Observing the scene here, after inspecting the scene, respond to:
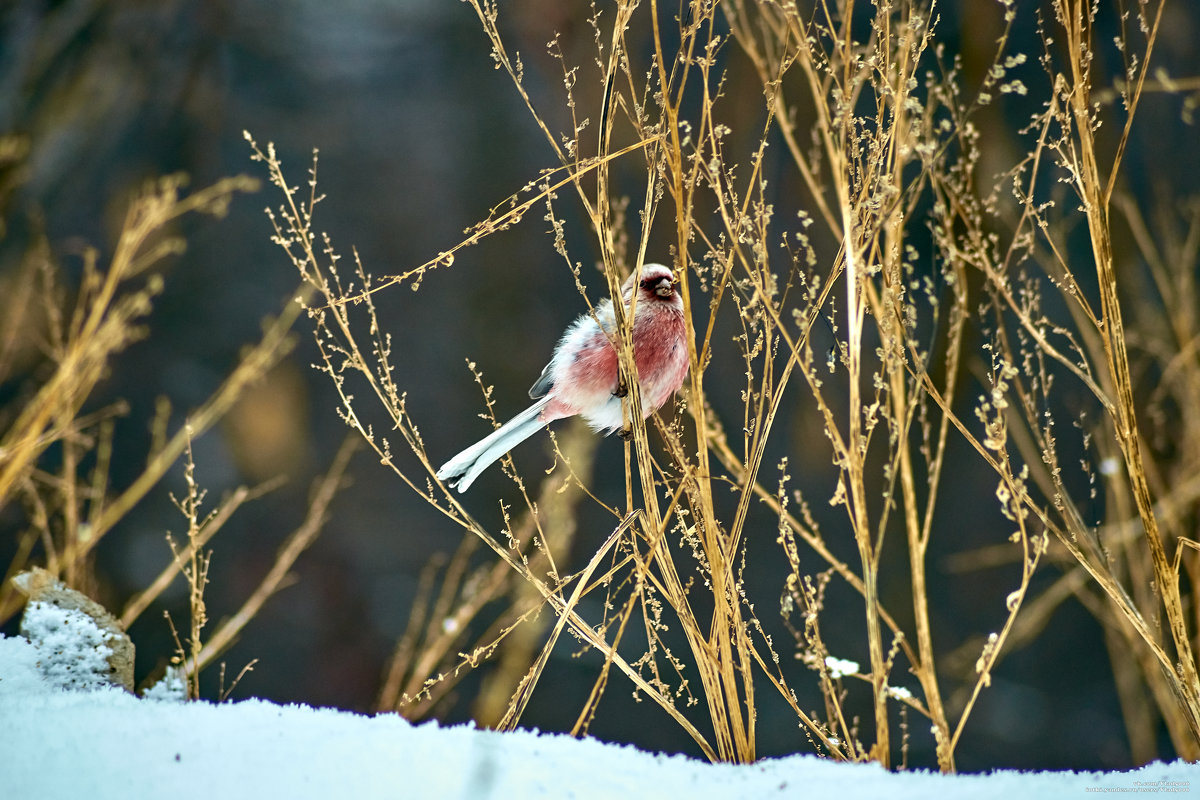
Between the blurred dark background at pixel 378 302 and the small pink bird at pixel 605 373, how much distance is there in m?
1.06

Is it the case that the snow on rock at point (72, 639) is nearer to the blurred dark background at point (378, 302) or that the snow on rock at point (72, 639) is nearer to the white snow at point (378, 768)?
the white snow at point (378, 768)

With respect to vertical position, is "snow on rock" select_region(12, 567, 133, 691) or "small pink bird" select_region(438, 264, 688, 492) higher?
"small pink bird" select_region(438, 264, 688, 492)

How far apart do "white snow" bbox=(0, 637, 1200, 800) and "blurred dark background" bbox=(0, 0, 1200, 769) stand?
141 cm

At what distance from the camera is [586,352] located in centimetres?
140

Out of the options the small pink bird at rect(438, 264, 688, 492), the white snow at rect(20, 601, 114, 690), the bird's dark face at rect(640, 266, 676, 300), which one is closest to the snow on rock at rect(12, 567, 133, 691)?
the white snow at rect(20, 601, 114, 690)

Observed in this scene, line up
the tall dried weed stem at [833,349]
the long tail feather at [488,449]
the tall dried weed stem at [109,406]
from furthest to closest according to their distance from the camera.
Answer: the tall dried weed stem at [109,406] → the long tail feather at [488,449] → the tall dried weed stem at [833,349]

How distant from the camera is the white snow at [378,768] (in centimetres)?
98

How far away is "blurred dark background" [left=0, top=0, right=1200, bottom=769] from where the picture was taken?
255cm

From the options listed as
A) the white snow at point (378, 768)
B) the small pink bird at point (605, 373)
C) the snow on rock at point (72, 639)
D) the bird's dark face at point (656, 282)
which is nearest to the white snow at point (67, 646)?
the snow on rock at point (72, 639)

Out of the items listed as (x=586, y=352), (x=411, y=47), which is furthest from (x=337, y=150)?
(x=586, y=352)

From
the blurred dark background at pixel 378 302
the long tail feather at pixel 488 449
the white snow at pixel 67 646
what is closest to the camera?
the long tail feather at pixel 488 449

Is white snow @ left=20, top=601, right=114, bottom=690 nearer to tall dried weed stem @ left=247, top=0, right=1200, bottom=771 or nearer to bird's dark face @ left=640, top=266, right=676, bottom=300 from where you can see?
tall dried weed stem @ left=247, top=0, right=1200, bottom=771

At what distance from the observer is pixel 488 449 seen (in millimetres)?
1318

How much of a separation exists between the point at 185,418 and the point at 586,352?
1.78 meters
